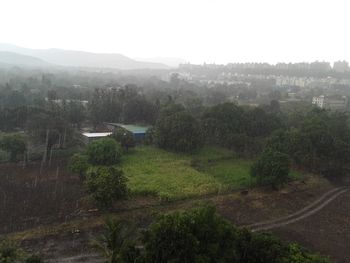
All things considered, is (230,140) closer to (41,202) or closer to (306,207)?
(306,207)

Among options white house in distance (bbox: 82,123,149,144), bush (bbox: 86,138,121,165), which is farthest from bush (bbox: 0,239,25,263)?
white house in distance (bbox: 82,123,149,144)

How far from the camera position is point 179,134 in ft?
98.3

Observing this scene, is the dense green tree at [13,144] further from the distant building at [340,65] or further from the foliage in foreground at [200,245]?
Answer: the distant building at [340,65]

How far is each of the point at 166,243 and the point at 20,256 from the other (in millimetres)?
4469

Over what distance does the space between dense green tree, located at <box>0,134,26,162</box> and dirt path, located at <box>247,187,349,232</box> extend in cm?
1727

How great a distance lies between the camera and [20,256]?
11.1 meters

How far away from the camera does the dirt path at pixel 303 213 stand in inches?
734

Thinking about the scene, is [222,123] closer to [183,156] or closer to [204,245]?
[183,156]

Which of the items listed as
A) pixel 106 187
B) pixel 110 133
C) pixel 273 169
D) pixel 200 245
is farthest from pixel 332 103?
pixel 200 245

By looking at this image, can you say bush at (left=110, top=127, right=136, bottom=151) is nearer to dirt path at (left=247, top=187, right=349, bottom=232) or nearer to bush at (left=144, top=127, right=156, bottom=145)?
bush at (left=144, top=127, right=156, bottom=145)

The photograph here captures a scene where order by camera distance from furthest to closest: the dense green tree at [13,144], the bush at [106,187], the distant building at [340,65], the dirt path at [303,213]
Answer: the distant building at [340,65]
the dense green tree at [13,144]
the dirt path at [303,213]
the bush at [106,187]

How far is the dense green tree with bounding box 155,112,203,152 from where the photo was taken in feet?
97.9

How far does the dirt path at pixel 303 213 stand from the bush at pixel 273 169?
2417 mm

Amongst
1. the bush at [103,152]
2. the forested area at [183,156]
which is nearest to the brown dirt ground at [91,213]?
the forested area at [183,156]
